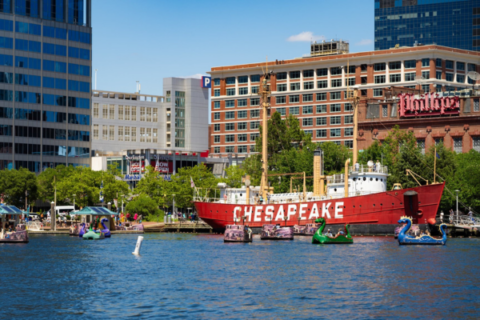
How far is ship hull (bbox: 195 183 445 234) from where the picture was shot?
9912cm

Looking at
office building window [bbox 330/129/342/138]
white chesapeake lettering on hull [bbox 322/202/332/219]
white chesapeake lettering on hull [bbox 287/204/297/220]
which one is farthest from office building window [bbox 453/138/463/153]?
white chesapeake lettering on hull [bbox 322/202/332/219]

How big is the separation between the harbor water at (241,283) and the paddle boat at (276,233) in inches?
619

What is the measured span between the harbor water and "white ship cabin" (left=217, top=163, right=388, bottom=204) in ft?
72.1

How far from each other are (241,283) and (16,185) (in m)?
95.6

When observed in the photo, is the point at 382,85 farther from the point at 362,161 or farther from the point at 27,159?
the point at 27,159

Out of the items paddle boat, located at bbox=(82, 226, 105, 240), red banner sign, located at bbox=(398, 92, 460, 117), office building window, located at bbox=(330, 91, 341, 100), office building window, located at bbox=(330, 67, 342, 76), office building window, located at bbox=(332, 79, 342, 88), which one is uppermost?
office building window, located at bbox=(330, 67, 342, 76)

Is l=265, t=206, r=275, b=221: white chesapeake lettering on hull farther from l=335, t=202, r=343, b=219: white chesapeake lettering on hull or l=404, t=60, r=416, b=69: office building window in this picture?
l=404, t=60, r=416, b=69: office building window

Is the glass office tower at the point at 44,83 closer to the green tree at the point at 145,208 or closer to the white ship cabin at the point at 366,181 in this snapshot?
the green tree at the point at 145,208

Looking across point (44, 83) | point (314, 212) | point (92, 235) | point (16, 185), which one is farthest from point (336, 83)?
point (92, 235)

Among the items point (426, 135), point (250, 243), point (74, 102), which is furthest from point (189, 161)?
point (250, 243)

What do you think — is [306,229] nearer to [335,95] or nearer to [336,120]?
[336,120]

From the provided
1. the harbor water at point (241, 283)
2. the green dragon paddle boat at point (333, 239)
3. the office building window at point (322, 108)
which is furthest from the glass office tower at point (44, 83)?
the green dragon paddle boat at point (333, 239)

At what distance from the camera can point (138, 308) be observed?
4294 cm

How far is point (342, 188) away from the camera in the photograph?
109m
